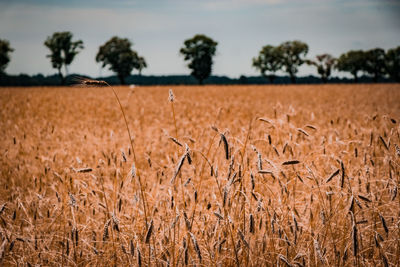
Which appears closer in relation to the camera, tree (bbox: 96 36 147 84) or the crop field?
the crop field

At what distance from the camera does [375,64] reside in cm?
8038

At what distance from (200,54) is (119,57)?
75.1 ft

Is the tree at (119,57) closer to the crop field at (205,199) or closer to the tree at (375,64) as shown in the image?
the crop field at (205,199)

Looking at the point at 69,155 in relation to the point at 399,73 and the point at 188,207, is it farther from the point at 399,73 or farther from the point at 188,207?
the point at 399,73

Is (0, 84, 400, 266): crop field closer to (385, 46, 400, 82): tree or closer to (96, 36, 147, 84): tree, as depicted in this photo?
(96, 36, 147, 84): tree

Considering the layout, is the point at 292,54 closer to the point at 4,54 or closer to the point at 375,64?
the point at 375,64

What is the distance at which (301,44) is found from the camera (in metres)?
80.1

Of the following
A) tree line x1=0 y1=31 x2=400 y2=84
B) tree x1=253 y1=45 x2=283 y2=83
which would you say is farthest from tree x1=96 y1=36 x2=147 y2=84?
tree x1=253 y1=45 x2=283 y2=83

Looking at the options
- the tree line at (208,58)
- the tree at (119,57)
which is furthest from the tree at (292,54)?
the tree at (119,57)

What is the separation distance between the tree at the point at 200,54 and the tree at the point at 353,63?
1684 inches

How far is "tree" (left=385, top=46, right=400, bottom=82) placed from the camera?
3066 inches

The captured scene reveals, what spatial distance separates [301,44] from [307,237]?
8958 centimetres

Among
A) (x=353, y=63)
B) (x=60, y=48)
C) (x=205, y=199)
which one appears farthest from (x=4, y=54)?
(x=353, y=63)

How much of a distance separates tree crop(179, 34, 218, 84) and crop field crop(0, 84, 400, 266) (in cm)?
6615
